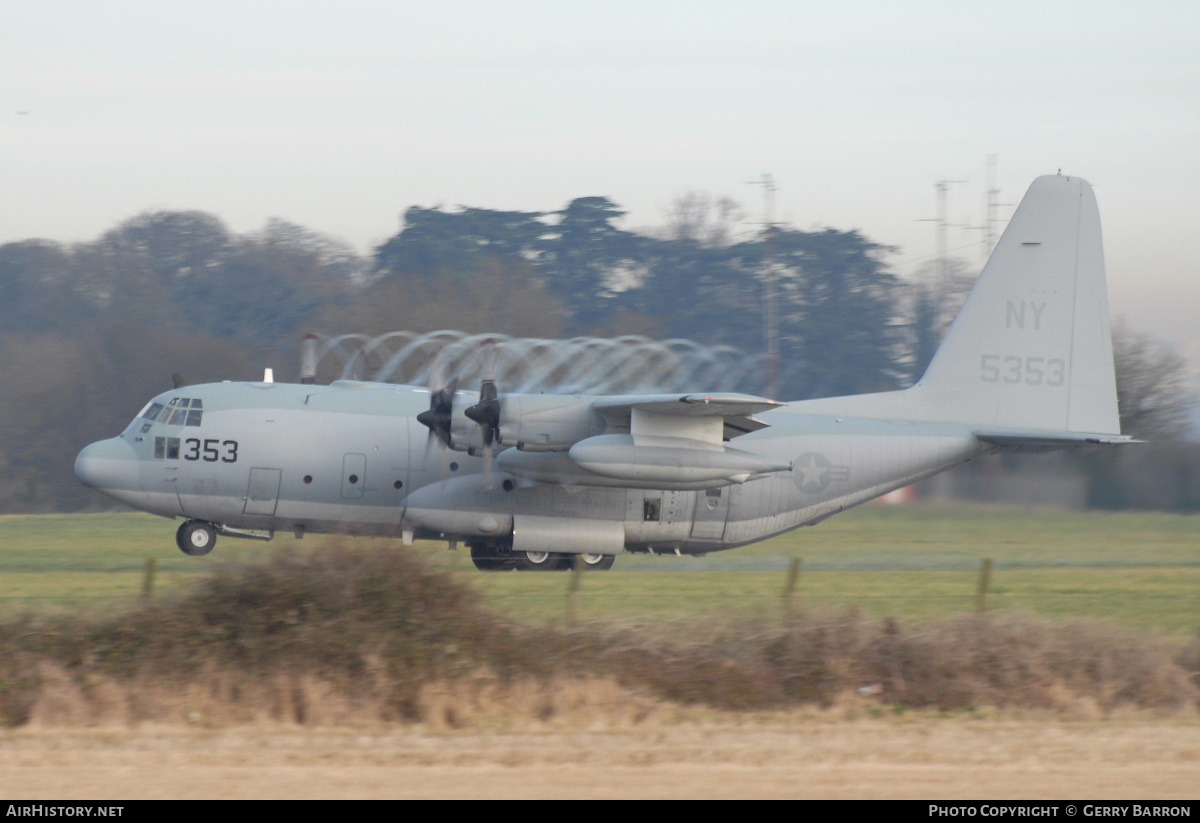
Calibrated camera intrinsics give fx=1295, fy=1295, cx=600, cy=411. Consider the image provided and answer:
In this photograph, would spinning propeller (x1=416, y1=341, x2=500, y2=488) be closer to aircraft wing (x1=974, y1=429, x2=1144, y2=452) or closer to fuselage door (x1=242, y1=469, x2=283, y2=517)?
fuselage door (x1=242, y1=469, x2=283, y2=517)

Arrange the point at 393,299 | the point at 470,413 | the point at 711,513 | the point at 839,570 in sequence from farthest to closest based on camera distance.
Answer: the point at 393,299 → the point at 839,570 → the point at 711,513 → the point at 470,413

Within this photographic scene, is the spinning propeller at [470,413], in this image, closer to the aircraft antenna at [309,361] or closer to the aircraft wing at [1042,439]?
the aircraft antenna at [309,361]

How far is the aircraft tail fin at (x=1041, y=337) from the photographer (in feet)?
77.6

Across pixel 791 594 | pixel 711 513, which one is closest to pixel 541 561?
pixel 711 513

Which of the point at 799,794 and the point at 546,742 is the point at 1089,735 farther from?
the point at 546,742

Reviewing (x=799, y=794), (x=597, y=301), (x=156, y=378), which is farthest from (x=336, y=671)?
(x=597, y=301)

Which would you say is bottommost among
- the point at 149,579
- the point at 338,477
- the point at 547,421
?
the point at 149,579

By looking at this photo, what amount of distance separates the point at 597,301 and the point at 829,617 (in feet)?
164

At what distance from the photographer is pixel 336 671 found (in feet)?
41.1

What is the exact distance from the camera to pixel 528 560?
75.3ft

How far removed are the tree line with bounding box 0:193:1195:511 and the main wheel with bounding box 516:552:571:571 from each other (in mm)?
23789

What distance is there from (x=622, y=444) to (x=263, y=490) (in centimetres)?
617

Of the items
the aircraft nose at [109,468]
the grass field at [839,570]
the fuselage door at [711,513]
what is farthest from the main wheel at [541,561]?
the aircraft nose at [109,468]

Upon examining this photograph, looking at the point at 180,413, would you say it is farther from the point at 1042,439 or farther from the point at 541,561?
the point at 1042,439
